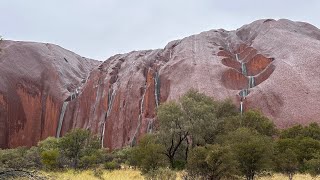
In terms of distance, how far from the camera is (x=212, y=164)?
26.2m

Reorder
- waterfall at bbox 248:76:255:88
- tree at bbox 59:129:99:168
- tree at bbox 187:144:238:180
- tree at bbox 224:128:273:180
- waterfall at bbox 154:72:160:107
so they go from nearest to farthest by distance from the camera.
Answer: tree at bbox 187:144:238:180, tree at bbox 224:128:273:180, tree at bbox 59:129:99:168, waterfall at bbox 248:76:255:88, waterfall at bbox 154:72:160:107

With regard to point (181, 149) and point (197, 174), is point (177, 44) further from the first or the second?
point (197, 174)

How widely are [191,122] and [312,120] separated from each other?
2250 cm

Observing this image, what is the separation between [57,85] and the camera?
306 ft

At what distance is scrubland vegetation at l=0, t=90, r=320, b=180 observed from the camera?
28.7m

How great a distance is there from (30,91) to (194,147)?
65523 mm

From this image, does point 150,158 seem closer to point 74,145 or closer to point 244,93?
point 74,145

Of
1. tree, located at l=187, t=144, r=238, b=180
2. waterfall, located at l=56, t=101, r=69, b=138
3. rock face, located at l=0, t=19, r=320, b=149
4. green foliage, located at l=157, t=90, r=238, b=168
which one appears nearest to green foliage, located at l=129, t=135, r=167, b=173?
green foliage, located at l=157, t=90, r=238, b=168

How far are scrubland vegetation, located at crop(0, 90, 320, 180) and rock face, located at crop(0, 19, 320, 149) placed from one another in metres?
11.3

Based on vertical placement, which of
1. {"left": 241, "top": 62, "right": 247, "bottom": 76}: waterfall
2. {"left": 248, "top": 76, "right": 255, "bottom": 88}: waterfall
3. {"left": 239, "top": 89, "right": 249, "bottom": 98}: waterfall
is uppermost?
{"left": 241, "top": 62, "right": 247, "bottom": 76}: waterfall

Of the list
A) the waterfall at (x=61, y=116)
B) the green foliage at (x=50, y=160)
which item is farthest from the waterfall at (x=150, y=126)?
the waterfall at (x=61, y=116)

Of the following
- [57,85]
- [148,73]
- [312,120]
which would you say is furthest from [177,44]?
[312,120]

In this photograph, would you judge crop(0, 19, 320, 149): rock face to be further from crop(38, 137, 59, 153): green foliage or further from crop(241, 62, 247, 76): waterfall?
crop(38, 137, 59, 153): green foliage

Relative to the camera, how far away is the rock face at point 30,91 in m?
86.4
